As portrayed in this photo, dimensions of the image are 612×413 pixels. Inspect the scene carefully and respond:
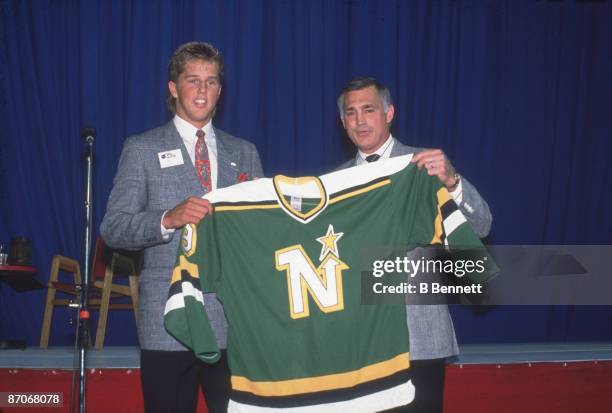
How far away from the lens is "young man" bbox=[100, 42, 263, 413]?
202cm

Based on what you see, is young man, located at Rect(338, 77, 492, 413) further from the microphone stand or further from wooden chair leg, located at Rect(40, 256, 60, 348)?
wooden chair leg, located at Rect(40, 256, 60, 348)

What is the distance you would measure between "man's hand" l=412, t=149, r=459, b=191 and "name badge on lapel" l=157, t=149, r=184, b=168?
77 centimetres

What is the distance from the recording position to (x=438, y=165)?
83.5 inches

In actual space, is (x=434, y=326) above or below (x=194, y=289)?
below

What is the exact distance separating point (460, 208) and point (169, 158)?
95 centimetres

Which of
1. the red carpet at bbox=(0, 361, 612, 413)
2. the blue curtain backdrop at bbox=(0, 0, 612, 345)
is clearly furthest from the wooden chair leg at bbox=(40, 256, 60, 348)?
the red carpet at bbox=(0, 361, 612, 413)

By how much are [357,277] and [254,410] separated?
1.72ft

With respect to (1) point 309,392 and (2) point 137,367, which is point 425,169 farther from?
(2) point 137,367

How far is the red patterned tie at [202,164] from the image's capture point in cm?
220

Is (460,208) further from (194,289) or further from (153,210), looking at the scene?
(153,210)

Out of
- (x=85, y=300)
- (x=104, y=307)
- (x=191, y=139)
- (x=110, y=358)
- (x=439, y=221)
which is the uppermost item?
(x=191, y=139)

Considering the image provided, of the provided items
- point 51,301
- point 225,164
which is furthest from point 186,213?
point 51,301

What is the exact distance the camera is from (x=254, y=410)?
2.07 m

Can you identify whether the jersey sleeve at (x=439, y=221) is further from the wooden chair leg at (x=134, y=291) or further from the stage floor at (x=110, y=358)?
the wooden chair leg at (x=134, y=291)
